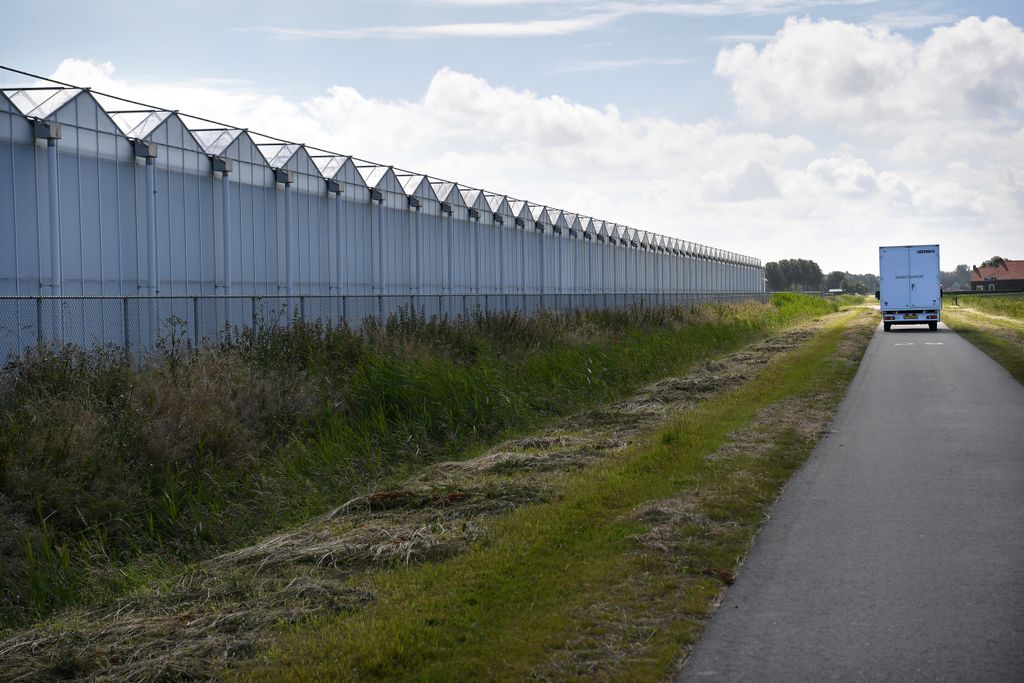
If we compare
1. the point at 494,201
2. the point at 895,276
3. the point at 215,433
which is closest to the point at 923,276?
the point at 895,276

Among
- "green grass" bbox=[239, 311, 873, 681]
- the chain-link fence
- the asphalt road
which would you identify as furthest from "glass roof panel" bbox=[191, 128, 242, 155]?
"green grass" bbox=[239, 311, 873, 681]

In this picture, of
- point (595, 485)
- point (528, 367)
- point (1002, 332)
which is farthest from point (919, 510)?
point (1002, 332)

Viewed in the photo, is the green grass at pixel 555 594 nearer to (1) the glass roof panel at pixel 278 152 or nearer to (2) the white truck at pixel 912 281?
(1) the glass roof panel at pixel 278 152

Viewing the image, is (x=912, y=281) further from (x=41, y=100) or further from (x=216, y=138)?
(x=41, y=100)

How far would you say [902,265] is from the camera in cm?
4438

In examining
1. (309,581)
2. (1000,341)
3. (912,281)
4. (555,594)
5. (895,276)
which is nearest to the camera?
(555,594)

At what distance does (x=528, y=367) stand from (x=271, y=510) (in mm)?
8526

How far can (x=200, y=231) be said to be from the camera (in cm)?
2452

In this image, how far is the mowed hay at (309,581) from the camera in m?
5.70

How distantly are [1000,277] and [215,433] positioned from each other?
18602 cm

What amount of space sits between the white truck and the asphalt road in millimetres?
32272

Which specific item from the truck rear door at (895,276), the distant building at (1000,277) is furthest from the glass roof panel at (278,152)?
the distant building at (1000,277)

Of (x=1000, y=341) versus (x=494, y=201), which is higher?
(x=494, y=201)

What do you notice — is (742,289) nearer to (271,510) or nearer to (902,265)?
(902,265)
